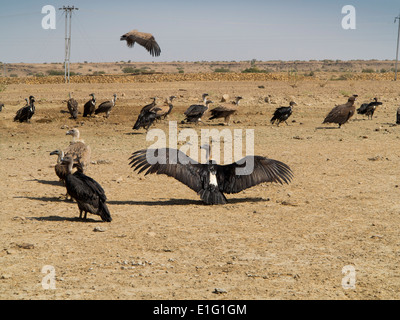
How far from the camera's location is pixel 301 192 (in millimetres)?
9750

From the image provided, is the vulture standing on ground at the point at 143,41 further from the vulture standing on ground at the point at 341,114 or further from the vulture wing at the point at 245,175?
the vulture wing at the point at 245,175

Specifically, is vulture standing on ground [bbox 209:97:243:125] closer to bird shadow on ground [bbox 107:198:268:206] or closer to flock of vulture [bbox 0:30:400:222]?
flock of vulture [bbox 0:30:400:222]

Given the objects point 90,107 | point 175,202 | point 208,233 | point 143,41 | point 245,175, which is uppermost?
point 143,41

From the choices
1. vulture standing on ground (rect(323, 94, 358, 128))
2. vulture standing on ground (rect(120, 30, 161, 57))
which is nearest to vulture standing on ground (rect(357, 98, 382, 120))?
vulture standing on ground (rect(323, 94, 358, 128))

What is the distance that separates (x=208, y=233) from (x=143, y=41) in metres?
12.1

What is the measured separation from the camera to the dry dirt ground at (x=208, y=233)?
5559 millimetres

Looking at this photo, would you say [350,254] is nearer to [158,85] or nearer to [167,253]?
[167,253]

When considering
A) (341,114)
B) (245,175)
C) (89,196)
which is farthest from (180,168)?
(341,114)

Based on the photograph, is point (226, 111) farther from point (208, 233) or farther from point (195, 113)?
point (208, 233)

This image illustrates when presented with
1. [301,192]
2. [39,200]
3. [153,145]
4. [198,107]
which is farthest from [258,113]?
[39,200]

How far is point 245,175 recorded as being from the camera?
9.04 metres

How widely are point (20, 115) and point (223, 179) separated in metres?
13.0

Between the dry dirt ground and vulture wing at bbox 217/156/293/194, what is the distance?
342 millimetres

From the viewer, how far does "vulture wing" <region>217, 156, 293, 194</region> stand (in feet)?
29.3
